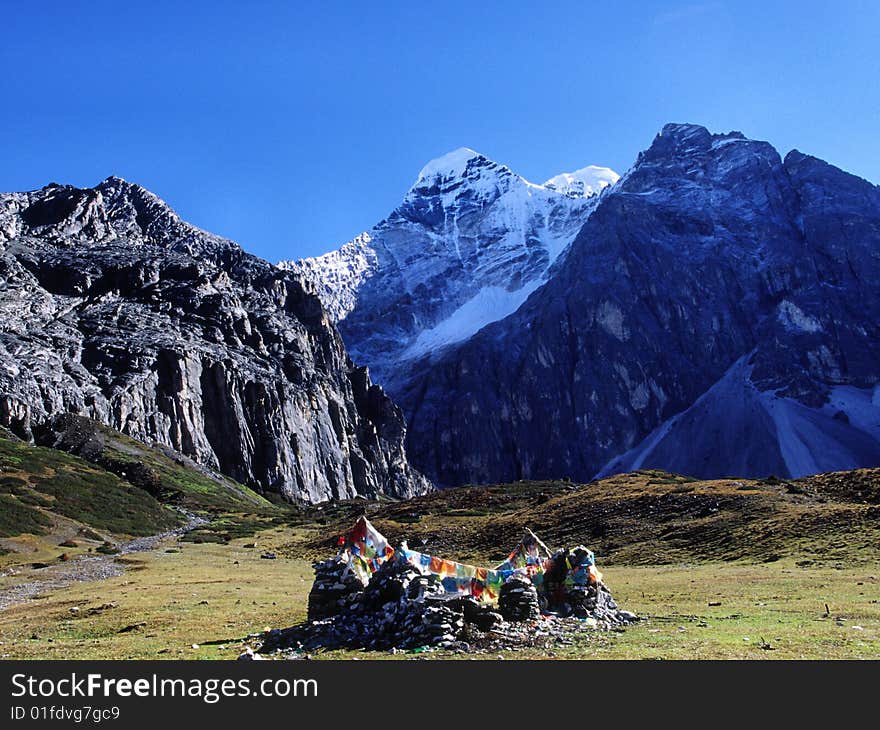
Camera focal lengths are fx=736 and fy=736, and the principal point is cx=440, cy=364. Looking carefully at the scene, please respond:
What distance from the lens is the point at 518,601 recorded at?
22797 mm

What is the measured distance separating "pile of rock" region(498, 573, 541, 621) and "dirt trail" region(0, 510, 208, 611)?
24859mm

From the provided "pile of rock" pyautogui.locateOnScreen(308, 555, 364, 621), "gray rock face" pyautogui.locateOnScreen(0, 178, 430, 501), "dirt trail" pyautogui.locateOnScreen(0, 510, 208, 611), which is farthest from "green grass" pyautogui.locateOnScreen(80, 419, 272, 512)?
"pile of rock" pyautogui.locateOnScreen(308, 555, 364, 621)

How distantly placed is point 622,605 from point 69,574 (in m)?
36.8

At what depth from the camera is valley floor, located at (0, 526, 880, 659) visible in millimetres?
18500

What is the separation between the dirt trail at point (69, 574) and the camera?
3881 centimetres

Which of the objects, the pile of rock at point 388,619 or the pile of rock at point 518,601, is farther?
the pile of rock at point 518,601

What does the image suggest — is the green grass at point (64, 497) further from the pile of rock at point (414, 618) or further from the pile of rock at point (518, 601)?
the pile of rock at point (518, 601)

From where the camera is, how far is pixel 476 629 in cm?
2061

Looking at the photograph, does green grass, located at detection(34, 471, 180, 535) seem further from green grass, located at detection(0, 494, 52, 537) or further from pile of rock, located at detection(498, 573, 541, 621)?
pile of rock, located at detection(498, 573, 541, 621)

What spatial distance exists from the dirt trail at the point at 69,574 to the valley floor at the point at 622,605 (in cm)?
118

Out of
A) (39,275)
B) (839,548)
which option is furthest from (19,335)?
(839,548)

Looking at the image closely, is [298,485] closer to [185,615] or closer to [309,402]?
[309,402]

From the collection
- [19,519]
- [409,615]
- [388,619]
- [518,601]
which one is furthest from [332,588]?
[19,519]

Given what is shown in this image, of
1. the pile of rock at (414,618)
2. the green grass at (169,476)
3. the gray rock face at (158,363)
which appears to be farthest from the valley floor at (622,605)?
the gray rock face at (158,363)
